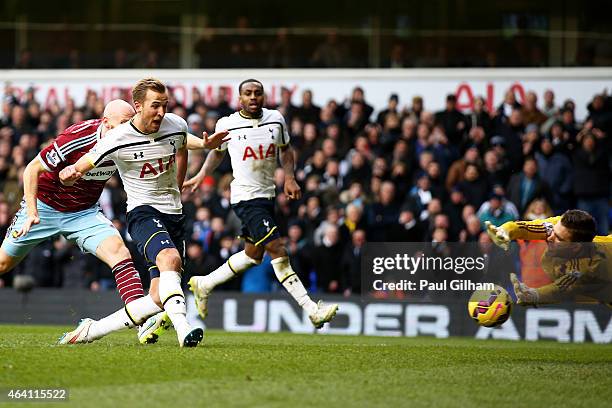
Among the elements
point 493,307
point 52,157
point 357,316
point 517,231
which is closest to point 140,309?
point 52,157

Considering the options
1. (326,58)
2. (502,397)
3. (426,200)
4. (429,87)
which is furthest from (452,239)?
(502,397)

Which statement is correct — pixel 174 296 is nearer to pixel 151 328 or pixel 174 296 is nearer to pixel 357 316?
pixel 151 328

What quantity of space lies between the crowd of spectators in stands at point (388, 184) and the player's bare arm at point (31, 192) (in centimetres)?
784

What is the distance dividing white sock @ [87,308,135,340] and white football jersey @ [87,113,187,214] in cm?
106

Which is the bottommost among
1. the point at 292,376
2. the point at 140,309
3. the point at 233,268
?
the point at 292,376

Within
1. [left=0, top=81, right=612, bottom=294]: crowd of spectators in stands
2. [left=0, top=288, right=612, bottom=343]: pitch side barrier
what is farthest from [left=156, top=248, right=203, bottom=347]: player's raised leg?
[left=0, top=81, right=612, bottom=294]: crowd of spectators in stands

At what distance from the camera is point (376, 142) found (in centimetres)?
2041

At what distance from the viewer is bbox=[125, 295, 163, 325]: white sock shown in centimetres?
1068

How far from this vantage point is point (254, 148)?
13.5 metres

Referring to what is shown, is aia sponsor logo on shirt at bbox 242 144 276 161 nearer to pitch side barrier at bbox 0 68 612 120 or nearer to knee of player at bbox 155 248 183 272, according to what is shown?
knee of player at bbox 155 248 183 272

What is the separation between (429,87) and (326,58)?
2.36 meters

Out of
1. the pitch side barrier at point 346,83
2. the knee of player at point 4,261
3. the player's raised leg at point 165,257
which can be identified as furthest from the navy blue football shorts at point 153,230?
the pitch side barrier at point 346,83

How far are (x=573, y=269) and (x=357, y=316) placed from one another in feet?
27.1

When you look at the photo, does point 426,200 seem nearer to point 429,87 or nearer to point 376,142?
point 376,142
